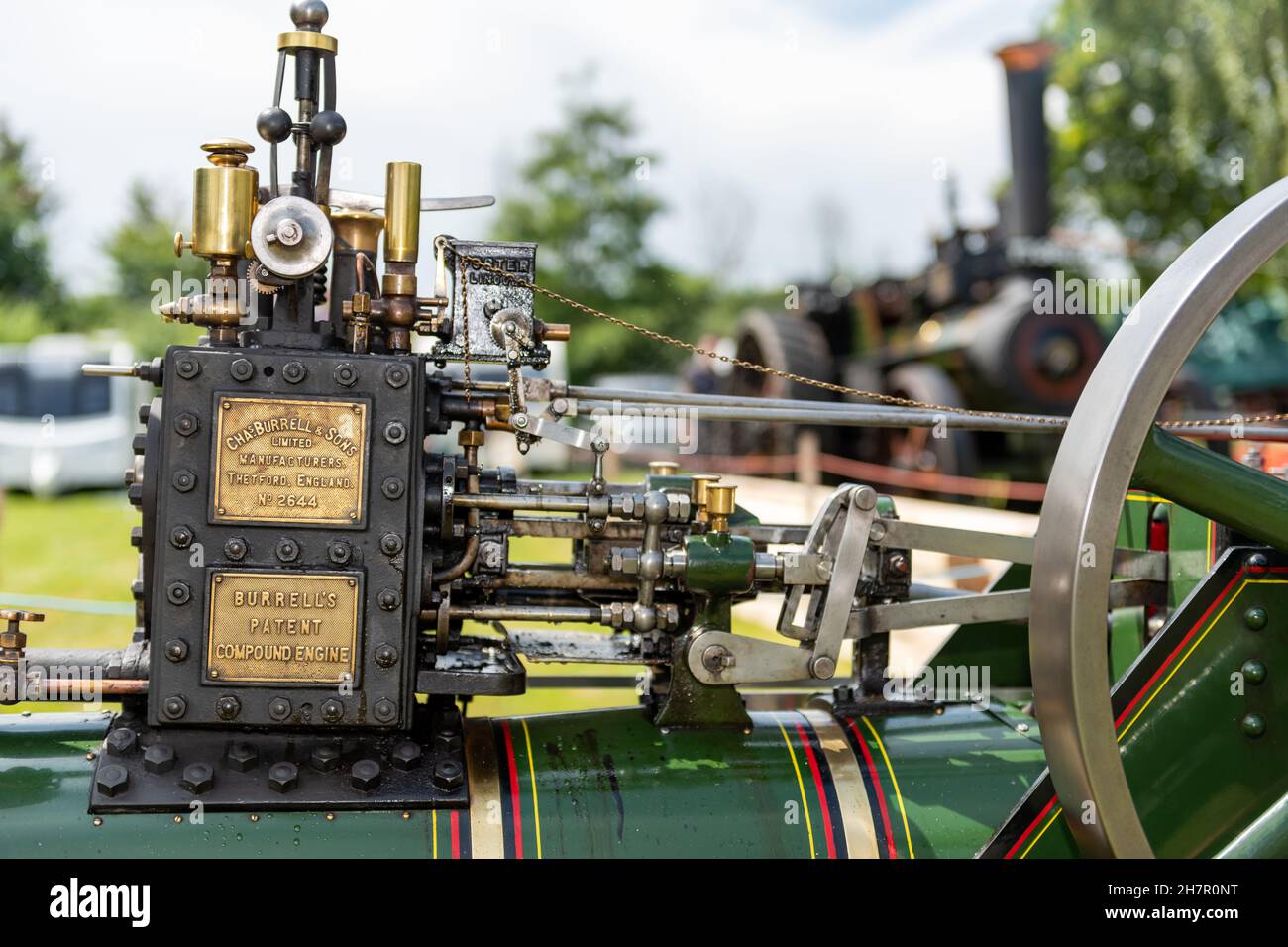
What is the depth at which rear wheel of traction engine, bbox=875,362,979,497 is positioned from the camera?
37.7 feet

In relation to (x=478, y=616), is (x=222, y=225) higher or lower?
higher

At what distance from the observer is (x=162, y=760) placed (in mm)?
2168

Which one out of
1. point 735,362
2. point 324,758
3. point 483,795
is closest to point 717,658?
point 483,795

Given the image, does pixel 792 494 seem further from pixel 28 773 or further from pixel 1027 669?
pixel 28 773

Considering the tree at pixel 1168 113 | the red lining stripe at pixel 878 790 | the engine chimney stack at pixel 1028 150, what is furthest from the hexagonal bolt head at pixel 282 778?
the tree at pixel 1168 113

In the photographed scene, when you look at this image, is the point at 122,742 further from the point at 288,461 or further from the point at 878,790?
the point at 878,790

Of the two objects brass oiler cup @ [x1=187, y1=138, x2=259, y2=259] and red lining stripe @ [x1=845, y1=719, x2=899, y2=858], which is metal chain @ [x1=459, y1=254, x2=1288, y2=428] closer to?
brass oiler cup @ [x1=187, y1=138, x2=259, y2=259]

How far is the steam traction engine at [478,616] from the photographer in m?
2.13

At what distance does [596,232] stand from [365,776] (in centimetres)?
3015

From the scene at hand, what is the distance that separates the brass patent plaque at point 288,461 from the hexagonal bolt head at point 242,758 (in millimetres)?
425

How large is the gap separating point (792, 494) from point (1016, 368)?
269 centimetres

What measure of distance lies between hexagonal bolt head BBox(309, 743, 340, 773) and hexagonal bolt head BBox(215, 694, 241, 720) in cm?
17

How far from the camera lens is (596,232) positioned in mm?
31547

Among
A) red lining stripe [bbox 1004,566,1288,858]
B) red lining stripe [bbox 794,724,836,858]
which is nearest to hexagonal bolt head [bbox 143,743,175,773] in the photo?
red lining stripe [bbox 794,724,836,858]
